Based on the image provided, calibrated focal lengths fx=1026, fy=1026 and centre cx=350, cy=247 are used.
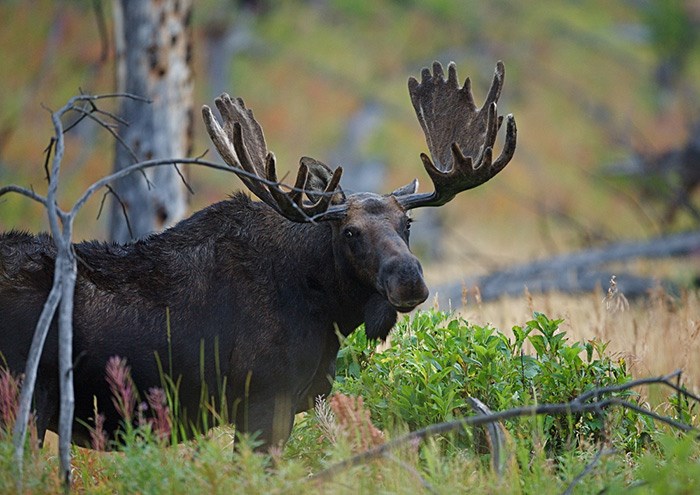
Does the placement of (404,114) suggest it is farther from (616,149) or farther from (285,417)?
(285,417)

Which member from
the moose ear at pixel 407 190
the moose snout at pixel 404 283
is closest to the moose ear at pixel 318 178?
the moose ear at pixel 407 190

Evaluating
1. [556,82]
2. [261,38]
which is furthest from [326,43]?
[556,82]

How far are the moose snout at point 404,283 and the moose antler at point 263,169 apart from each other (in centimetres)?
48

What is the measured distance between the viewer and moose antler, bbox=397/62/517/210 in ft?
19.6

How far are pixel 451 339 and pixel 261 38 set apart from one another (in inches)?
866

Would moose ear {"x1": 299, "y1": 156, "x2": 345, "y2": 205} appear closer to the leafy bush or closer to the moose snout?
the moose snout

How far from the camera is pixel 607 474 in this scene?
16.1 feet

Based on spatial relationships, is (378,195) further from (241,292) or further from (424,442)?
(424,442)

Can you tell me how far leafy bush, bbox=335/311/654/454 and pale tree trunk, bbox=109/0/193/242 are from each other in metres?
4.34

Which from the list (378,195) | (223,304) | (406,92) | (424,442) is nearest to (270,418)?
(223,304)

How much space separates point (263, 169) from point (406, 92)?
1972 centimetres

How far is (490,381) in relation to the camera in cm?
610

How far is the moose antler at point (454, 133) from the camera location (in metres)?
5.98

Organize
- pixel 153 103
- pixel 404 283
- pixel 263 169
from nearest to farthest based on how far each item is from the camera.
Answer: pixel 404 283, pixel 263 169, pixel 153 103
